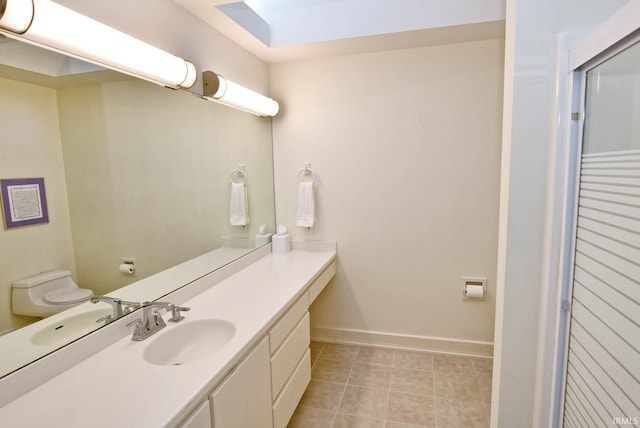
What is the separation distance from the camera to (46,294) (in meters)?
1.15

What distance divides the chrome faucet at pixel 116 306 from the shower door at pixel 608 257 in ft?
5.68

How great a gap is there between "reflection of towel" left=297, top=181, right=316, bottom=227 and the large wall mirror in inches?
27.4

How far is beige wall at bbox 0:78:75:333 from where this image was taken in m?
1.04

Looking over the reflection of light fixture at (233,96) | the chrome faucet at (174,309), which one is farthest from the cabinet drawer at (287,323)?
the reflection of light fixture at (233,96)

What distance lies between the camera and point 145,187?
1636mm

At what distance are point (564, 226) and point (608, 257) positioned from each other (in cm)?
26

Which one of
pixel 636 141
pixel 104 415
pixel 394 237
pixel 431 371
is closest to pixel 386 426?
pixel 431 371

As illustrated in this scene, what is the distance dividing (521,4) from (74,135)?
179 centimetres

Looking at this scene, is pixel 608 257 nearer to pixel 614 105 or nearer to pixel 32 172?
pixel 614 105

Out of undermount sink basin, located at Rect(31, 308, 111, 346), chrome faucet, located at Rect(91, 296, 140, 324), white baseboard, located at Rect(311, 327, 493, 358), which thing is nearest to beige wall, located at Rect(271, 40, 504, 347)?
white baseboard, located at Rect(311, 327, 493, 358)

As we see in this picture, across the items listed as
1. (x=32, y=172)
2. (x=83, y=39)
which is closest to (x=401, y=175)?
(x=83, y=39)

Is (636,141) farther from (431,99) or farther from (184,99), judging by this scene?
(184,99)

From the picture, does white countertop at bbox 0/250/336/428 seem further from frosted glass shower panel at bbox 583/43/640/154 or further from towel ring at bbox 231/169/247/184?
frosted glass shower panel at bbox 583/43/640/154

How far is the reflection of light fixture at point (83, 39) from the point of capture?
948 mm
